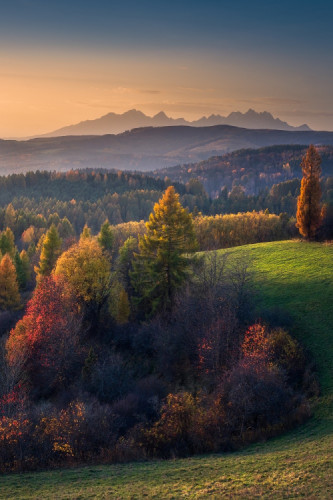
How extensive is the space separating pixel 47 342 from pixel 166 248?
586 inches

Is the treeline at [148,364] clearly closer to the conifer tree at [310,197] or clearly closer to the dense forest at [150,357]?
the dense forest at [150,357]

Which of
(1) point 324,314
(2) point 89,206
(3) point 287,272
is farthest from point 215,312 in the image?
(2) point 89,206

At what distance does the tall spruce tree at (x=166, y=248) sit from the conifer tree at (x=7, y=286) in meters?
28.3

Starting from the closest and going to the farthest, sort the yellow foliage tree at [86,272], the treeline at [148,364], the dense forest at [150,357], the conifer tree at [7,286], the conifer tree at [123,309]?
the treeline at [148,364] < the dense forest at [150,357] < the conifer tree at [123,309] < the yellow foliage tree at [86,272] < the conifer tree at [7,286]

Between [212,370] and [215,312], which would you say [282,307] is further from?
[212,370]

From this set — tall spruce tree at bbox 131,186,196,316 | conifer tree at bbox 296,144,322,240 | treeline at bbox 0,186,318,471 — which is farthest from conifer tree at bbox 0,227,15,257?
conifer tree at bbox 296,144,322,240

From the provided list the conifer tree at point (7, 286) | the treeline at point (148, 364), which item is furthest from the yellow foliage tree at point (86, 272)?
the conifer tree at point (7, 286)

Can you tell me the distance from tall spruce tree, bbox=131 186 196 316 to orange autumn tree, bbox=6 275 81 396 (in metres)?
8.64

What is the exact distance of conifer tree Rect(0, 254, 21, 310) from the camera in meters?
60.8

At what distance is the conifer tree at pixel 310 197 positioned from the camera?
54094mm

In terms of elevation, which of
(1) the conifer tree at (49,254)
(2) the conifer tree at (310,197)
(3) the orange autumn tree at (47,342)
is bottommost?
(3) the orange autumn tree at (47,342)

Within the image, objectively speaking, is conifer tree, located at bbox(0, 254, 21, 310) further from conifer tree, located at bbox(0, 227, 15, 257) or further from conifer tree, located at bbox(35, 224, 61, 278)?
conifer tree, located at bbox(0, 227, 15, 257)

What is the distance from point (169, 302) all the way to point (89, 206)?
13658 cm

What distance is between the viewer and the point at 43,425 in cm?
2258
